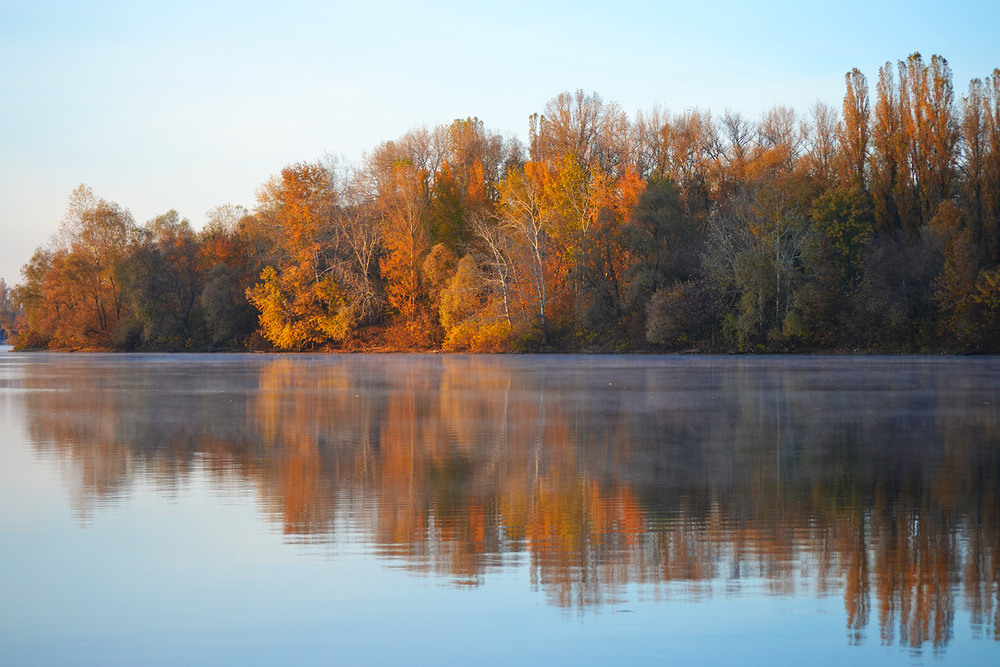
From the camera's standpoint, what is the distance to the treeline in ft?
153

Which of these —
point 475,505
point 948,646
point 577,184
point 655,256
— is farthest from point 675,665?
point 577,184

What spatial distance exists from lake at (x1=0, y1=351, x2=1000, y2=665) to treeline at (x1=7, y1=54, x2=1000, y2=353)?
110 ft

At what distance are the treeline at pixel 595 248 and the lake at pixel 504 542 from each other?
110ft

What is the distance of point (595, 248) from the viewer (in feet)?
174

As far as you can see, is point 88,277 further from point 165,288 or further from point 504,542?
point 504,542

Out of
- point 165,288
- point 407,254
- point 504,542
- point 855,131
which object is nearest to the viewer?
point 504,542

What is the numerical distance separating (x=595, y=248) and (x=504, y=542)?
47158 mm

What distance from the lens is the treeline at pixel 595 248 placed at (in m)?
46.7

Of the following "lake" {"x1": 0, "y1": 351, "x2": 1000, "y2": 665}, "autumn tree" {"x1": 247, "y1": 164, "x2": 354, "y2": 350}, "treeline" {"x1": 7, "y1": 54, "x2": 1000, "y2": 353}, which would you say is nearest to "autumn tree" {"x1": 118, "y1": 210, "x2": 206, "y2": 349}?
"treeline" {"x1": 7, "y1": 54, "x2": 1000, "y2": 353}

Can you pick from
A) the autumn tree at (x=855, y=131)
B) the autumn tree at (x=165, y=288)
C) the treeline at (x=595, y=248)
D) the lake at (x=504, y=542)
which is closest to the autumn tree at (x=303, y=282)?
the treeline at (x=595, y=248)

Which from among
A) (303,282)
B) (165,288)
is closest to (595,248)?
(303,282)

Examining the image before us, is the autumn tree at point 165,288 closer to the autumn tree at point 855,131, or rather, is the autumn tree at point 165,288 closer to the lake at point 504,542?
the autumn tree at point 855,131

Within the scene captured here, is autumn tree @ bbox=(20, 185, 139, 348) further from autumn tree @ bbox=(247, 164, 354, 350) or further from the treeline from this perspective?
autumn tree @ bbox=(247, 164, 354, 350)

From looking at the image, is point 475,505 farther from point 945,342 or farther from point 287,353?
point 287,353
